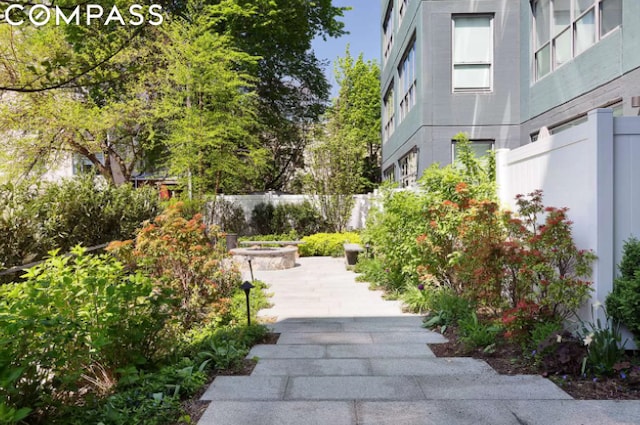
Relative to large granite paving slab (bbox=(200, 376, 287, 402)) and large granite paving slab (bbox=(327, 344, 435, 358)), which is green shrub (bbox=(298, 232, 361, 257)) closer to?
large granite paving slab (bbox=(327, 344, 435, 358))

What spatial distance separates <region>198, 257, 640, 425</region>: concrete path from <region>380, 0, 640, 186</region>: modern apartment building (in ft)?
18.4

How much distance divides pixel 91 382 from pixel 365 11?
79.4 ft

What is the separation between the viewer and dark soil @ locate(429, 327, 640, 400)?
3.24m

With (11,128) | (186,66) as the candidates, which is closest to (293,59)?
(186,66)

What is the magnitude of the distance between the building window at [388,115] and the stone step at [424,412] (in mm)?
14429

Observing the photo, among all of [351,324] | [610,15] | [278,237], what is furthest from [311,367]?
[278,237]

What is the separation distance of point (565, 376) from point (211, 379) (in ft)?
8.94

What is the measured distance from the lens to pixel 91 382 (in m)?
3.43

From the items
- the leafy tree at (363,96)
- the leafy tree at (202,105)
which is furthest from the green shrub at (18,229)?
the leafy tree at (363,96)

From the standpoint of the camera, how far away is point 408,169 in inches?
541

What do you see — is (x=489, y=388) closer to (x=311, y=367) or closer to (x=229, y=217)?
(x=311, y=367)

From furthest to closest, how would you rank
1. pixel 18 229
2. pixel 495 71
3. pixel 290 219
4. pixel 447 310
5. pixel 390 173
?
pixel 390 173 → pixel 290 219 → pixel 495 71 → pixel 18 229 → pixel 447 310

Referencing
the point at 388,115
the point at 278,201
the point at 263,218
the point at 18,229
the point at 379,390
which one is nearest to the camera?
the point at 379,390

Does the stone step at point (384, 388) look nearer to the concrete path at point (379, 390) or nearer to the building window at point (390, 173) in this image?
the concrete path at point (379, 390)
